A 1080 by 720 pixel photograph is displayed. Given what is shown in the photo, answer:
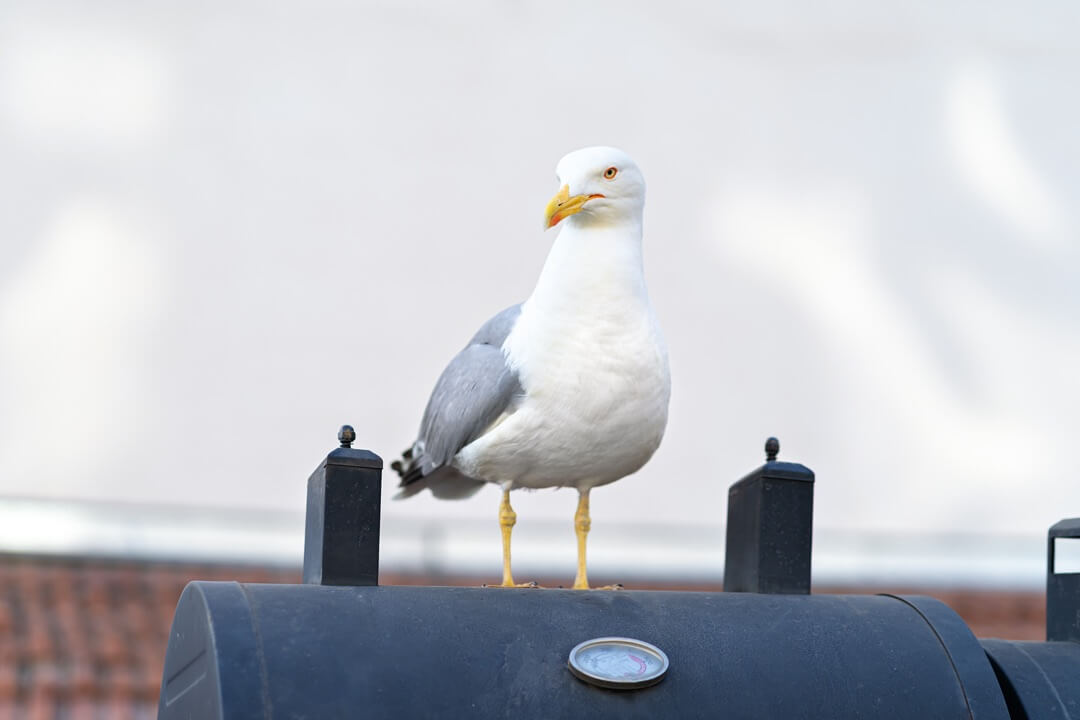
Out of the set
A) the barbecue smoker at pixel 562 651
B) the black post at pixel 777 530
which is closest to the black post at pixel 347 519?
the barbecue smoker at pixel 562 651

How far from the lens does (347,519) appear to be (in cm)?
260

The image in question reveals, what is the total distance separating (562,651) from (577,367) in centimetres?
54

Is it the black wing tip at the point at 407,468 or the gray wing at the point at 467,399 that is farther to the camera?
the black wing tip at the point at 407,468

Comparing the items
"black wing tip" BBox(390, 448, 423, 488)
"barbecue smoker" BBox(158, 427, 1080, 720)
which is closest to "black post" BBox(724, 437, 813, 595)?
"barbecue smoker" BBox(158, 427, 1080, 720)

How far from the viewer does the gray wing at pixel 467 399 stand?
2809 millimetres

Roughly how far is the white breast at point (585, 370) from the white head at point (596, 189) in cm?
4

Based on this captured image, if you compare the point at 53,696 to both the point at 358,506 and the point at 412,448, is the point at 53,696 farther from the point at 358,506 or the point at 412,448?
the point at 358,506

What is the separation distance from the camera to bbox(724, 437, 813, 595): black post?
9.22 feet

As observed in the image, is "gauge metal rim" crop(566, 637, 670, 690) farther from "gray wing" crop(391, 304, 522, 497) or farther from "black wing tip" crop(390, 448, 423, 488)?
"black wing tip" crop(390, 448, 423, 488)

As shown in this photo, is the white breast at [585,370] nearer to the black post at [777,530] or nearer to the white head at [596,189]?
the white head at [596,189]

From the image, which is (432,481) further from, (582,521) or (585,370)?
(585,370)

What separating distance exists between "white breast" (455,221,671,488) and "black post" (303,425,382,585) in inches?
11.6

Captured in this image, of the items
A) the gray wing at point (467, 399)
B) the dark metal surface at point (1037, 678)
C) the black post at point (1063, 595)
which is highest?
the gray wing at point (467, 399)

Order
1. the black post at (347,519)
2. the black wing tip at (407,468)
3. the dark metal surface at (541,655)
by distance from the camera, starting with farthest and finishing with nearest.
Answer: the black wing tip at (407,468) < the black post at (347,519) < the dark metal surface at (541,655)
